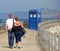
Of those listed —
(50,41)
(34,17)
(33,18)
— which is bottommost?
(33,18)

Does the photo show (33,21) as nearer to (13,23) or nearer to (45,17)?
(45,17)

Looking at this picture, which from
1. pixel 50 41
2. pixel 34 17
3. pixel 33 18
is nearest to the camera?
pixel 50 41

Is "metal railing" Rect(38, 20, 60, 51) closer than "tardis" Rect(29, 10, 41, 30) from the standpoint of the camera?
Yes

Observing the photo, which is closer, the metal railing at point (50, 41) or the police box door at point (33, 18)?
the metal railing at point (50, 41)

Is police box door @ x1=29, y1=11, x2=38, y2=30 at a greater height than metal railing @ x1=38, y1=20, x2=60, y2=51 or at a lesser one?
lesser

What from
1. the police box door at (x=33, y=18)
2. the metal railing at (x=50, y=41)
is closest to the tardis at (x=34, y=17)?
the police box door at (x=33, y=18)

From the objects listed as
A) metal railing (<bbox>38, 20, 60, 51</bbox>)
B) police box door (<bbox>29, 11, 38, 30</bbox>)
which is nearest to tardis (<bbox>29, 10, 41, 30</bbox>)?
police box door (<bbox>29, 11, 38, 30</bbox>)

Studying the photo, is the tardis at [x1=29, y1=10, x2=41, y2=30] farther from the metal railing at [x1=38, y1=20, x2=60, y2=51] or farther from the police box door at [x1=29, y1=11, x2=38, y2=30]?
the metal railing at [x1=38, y1=20, x2=60, y2=51]

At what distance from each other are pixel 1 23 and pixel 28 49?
78.7ft

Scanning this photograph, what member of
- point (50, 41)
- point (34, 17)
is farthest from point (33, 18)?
point (50, 41)

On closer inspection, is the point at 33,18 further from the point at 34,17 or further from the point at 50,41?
the point at 50,41

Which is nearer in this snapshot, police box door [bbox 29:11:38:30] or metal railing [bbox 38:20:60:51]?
metal railing [bbox 38:20:60:51]

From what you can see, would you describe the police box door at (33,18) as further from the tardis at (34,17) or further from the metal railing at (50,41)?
the metal railing at (50,41)

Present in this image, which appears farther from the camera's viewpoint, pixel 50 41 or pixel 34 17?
pixel 34 17
